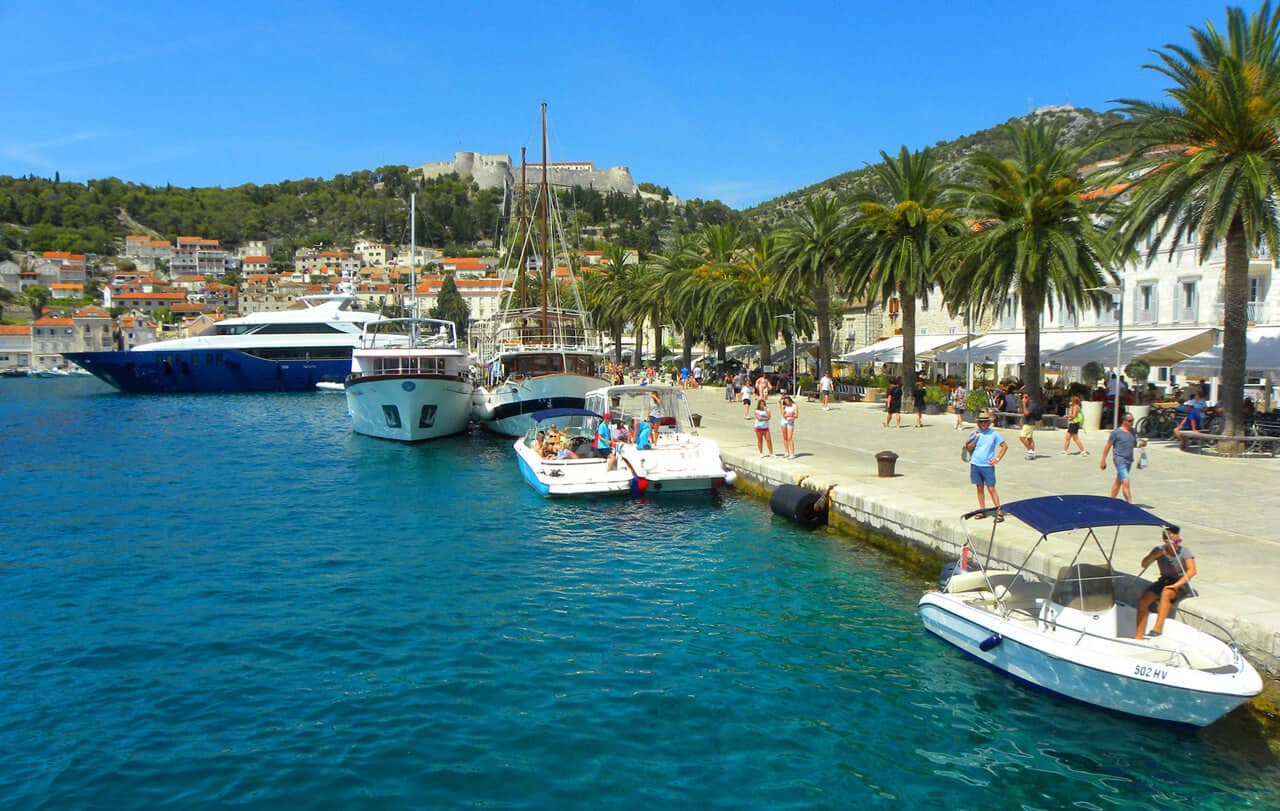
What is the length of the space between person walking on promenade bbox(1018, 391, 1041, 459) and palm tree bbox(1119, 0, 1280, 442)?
4273mm

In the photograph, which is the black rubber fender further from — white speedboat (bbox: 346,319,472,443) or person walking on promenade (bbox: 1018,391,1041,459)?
white speedboat (bbox: 346,319,472,443)

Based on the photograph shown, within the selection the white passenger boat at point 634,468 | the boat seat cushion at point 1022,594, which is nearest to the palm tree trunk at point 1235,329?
the white passenger boat at point 634,468

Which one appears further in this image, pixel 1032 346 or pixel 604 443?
pixel 1032 346

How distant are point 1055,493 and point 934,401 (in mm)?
17068

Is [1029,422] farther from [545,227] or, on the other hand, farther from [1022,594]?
[545,227]

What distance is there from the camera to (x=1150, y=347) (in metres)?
25.9

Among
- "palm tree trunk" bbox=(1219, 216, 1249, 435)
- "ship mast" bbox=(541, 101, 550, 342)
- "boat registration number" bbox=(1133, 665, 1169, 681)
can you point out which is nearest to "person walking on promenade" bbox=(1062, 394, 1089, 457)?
"palm tree trunk" bbox=(1219, 216, 1249, 435)

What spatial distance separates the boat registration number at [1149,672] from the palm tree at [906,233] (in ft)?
81.6

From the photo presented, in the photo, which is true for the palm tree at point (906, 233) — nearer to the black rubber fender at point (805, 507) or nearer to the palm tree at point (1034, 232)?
the palm tree at point (1034, 232)

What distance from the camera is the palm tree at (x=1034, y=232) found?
25.2 m

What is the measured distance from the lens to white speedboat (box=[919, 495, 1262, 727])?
772cm

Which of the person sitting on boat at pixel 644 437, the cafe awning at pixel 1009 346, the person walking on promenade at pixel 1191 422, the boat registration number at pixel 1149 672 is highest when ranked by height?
the cafe awning at pixel 1009 346

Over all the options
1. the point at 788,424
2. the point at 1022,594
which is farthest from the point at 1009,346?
the point at 1022,594

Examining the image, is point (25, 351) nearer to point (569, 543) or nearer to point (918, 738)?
point (569, 543)
